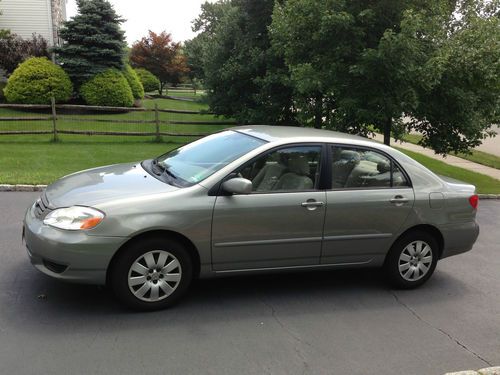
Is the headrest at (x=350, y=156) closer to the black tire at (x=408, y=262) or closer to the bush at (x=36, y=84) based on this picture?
the black tire at (x=408, y=262)

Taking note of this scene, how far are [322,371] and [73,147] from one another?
1207 cm

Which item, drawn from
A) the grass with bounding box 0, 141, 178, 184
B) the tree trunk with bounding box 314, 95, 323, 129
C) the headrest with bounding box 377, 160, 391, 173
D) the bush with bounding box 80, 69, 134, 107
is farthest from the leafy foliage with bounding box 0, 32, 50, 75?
the headrest with bounding box 377, 160, 391, 173

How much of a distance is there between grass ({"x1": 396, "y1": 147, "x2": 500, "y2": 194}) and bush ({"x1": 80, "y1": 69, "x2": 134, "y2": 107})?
11.8 m

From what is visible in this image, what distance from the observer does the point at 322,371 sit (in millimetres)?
3607

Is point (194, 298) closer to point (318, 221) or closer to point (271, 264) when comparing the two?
point (271, 264)

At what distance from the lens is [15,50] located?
2197 cm

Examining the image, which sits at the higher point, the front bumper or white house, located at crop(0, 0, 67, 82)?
white house, located at crop(0, 0, 67, 82)

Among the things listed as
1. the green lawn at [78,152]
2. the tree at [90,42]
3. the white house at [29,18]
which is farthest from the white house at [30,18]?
the green lawn at [78,152]

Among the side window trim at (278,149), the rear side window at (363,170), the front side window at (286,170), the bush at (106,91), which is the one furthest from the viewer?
the bush at (106,91)

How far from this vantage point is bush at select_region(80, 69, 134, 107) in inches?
817

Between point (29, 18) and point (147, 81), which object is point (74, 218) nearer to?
point (29, 18)

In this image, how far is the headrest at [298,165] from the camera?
482 cm

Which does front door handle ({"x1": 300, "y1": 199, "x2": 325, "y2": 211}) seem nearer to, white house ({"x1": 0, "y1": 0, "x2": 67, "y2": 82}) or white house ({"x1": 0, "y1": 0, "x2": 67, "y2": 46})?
white house ({"x1": 0, "y1": 0, "x2": 67, "y2": 82})

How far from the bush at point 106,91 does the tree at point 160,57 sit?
64.8 ft
